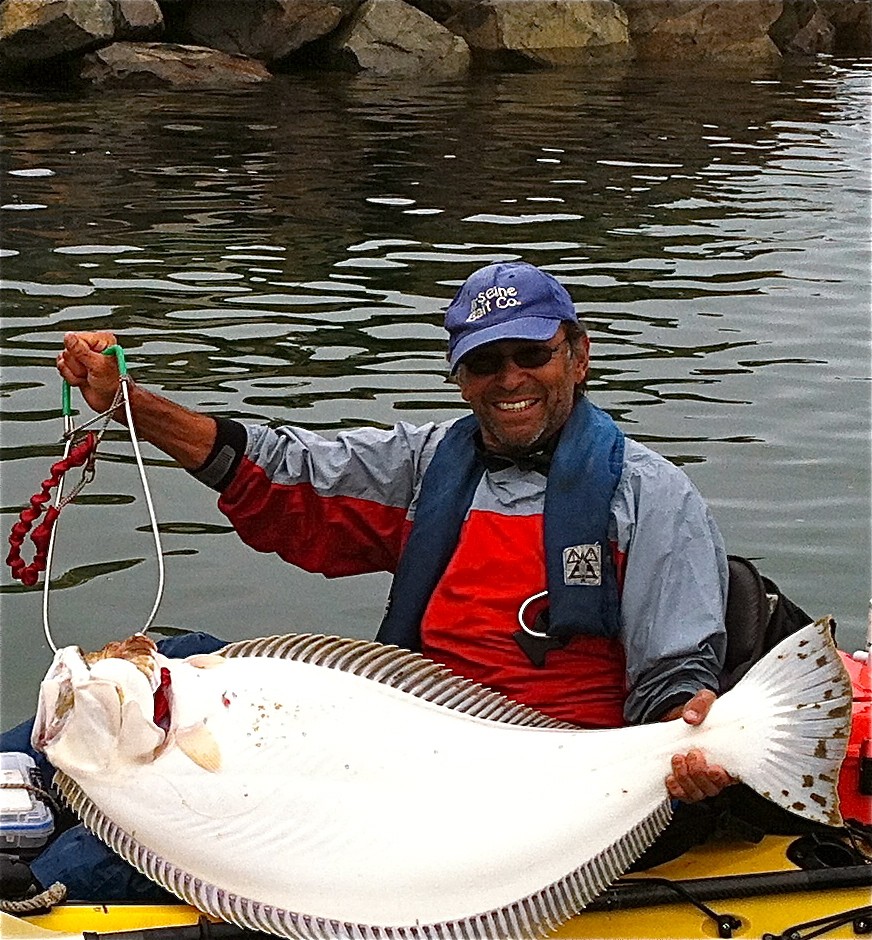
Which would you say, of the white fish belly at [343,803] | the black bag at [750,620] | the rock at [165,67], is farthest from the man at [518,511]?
the rock at [165,67]

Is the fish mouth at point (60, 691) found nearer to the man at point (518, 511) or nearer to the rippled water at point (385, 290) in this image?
the man at point (518, 511)

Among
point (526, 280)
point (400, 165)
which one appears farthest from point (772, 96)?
point (526, 280)

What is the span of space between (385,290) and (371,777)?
8.80 meters

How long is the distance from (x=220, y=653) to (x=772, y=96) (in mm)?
21951

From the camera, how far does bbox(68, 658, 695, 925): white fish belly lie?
11.7ft

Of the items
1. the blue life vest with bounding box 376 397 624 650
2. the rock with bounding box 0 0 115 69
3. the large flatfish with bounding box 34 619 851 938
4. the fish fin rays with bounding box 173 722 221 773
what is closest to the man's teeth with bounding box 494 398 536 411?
the blue life vest with bounding box 376 397 624 650

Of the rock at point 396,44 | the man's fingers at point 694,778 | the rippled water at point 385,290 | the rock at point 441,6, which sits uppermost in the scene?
the rock at point 441,6

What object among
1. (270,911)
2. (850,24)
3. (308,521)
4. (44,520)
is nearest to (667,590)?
(308,521)

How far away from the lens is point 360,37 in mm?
24578

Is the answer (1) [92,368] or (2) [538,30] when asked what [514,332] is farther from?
(2) [538,30]

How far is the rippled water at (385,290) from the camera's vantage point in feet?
25.0

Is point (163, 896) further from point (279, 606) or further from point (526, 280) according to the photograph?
point (279, 606)

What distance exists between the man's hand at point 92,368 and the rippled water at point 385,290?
7.18 ft

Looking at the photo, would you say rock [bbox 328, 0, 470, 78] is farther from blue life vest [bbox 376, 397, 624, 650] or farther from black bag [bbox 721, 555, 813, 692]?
black bag [bbox 721, 555, 813, 692]
